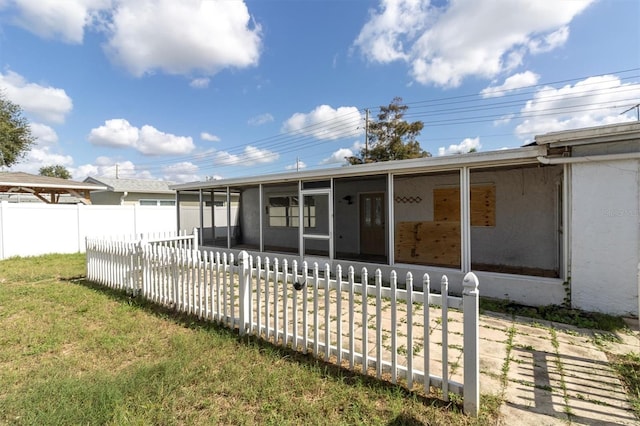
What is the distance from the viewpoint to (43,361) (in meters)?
3.34

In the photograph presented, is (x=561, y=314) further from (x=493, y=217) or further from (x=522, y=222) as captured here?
(x=493, y=217)

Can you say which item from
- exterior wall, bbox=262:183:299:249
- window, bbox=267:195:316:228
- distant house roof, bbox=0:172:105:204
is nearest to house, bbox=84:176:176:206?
distant house roof, bbox=0:172:105:204

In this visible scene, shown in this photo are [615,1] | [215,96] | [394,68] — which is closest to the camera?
[615,1]

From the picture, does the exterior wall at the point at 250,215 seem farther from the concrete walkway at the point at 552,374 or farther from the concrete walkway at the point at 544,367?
the concrete walkway at the point at 552,374

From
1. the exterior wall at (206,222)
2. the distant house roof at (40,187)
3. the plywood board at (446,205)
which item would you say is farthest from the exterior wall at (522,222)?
the distant house roof at (40,187)

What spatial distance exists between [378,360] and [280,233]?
9.28 m

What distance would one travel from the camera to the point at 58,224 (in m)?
11.7

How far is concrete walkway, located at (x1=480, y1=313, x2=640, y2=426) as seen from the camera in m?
2.32

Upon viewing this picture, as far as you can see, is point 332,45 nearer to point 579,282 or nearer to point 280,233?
point 280,233

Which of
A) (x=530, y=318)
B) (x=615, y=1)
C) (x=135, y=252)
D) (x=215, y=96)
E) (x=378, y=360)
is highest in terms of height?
(x=215, y=96)

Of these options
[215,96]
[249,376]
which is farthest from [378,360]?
[215,96]

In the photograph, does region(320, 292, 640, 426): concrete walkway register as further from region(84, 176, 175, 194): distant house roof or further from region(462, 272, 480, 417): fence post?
region(84, 176, 175, 194): distant house roof

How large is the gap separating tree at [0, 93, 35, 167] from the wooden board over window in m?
25.8

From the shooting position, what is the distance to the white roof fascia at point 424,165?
5.29 metres
